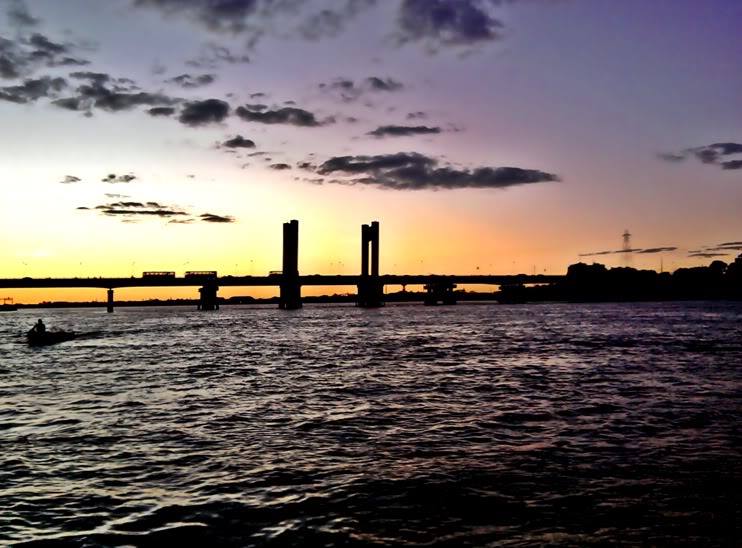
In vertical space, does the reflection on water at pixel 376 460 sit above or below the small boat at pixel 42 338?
above

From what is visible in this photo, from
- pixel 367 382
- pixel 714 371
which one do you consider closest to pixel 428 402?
pixel 367 382

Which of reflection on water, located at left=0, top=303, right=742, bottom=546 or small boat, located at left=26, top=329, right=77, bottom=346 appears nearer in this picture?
reflection on water, located at left=0, top=303, right=742, bottom=546

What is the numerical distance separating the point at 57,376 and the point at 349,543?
3425 centimetres

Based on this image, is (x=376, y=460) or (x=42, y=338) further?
(x=42, y=338)

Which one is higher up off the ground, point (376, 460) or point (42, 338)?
point (376, 460)

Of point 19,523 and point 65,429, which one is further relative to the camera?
point 65,429

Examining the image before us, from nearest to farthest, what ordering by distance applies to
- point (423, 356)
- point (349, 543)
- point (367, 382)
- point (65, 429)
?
point (349, 543)
point (65, 429)
point (367, 382)
point (423, 356)

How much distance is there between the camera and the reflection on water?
11094 mm

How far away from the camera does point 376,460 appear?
1591 cm

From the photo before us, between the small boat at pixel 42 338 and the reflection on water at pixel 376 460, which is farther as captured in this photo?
the small boat at pixel 42 338

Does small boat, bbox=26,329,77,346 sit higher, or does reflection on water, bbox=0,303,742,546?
reflection on water, bbox=0,303,742,546

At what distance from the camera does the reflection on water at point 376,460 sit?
11.1m

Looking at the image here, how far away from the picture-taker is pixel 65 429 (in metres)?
21.2

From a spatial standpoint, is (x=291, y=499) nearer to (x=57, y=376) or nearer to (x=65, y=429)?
(x=65, y=429)
